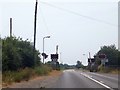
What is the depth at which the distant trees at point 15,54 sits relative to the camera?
144ft

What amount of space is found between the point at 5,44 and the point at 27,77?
418 cm

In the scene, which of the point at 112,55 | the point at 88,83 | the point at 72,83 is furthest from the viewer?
the point at 112,55

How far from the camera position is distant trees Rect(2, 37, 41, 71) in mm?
43894

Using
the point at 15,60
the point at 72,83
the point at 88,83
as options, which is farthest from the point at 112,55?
the point at 88,83

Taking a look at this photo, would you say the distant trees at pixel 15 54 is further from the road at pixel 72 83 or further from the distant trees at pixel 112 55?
the distant trees at pixel 112 55

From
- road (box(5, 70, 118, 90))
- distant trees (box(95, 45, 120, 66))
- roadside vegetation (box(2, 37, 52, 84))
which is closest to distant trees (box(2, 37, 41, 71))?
roadside vegetation (box(2, 37, 52, 84))

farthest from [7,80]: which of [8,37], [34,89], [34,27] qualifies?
[34,27]

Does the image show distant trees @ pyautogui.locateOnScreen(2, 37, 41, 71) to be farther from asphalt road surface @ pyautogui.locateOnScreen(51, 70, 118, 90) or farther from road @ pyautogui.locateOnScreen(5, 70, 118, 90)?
asphalt road surface @ pyautogui.locateOnScreen(51, 70, 118, 90)

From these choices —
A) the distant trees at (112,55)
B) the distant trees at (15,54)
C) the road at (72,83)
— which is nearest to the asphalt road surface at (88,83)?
the road at (72,83)

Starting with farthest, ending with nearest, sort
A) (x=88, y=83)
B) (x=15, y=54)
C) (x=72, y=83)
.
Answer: (x=15, y=54) < (x=72, y=83) < (x=88, y=83)

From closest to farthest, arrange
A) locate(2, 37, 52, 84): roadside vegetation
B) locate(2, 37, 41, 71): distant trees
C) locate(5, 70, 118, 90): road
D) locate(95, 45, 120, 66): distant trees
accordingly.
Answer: locate(5, 70, 118, 90): road, locate(2, 37, 52, 84): roadside vegetation, locate(2, 37, 41, 71): distant trees, locate(95, 45, 120, 66): distant trees

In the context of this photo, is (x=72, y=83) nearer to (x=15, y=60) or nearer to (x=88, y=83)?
(x=88, y=83)

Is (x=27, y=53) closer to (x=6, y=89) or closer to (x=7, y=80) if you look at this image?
(x=7, y=80)

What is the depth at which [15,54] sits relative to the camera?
46219mm
